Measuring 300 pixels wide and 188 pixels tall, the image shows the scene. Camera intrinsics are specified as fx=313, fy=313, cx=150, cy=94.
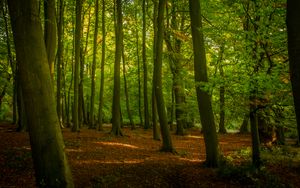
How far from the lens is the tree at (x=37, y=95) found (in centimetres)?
602

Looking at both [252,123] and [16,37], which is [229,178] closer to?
[252,123]

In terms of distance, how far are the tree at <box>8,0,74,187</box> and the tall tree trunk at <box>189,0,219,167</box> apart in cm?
653

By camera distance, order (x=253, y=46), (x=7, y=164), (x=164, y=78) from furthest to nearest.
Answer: (x=164, y=78), (x=253, y=46), (x=7, y=164)

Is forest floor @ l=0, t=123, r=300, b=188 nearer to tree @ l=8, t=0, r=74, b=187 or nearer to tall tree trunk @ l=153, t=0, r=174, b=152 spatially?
tall tree trunk @ l=153, t=0, r=174, b=152

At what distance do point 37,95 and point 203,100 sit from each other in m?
6.92

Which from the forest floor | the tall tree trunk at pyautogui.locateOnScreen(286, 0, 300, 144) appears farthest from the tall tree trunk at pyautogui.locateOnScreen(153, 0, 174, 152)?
the tall tree trunk at pyautogui.locateOnScreen(286, 0, 300, 144)

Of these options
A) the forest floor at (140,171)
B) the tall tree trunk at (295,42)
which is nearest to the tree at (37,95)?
the forest floor at (140,171)

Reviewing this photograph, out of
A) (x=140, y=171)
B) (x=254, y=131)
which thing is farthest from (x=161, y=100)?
(x=140, y=171)

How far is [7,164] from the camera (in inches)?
389

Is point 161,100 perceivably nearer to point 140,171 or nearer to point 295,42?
point 140,171

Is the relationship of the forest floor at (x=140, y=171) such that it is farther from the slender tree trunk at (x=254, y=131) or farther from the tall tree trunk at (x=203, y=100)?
the tall tree trunk at (x=203, y=100)

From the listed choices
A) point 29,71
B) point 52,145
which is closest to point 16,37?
point 29,71

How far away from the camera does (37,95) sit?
→ 6.09 meters

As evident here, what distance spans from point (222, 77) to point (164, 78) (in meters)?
18.6
